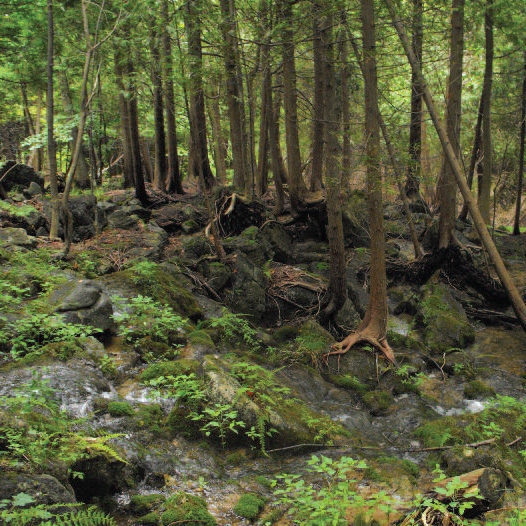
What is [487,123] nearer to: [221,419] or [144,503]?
[221,419]

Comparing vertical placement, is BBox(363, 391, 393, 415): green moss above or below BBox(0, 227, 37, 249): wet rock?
below

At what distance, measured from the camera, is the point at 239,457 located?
5.26 metres

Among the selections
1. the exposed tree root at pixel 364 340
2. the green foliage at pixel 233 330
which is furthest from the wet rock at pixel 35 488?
the exposed tree root at pixel 364 340

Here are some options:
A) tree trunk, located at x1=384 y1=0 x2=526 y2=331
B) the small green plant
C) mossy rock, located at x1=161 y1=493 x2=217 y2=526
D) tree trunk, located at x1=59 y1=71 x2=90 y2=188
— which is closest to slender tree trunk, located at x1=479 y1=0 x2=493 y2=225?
tree trunk, located at x1=384 y1=0 x2=526 y2=331

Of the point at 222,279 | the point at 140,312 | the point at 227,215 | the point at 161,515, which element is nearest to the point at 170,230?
the point at 227,215

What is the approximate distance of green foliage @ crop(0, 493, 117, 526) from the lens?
2836mm

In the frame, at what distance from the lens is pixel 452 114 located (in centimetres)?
1281

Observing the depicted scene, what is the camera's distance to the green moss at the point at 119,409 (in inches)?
209

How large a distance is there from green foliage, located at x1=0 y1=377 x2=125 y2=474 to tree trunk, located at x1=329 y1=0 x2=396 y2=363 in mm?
6044

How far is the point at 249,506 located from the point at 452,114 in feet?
39.7

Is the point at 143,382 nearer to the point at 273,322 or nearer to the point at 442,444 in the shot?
the point at 442,444

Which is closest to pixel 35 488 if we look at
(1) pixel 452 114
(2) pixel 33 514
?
(2) pixel 33 514

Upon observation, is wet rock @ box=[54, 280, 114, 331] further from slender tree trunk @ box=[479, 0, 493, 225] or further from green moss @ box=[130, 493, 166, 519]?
slender tree trunk @ box=[479, 0, 493, 225]

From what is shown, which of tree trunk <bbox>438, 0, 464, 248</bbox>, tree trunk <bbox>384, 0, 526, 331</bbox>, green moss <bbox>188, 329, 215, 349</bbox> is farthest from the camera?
tree trunk <bbox>438, 0, 464, 248</bbox>
